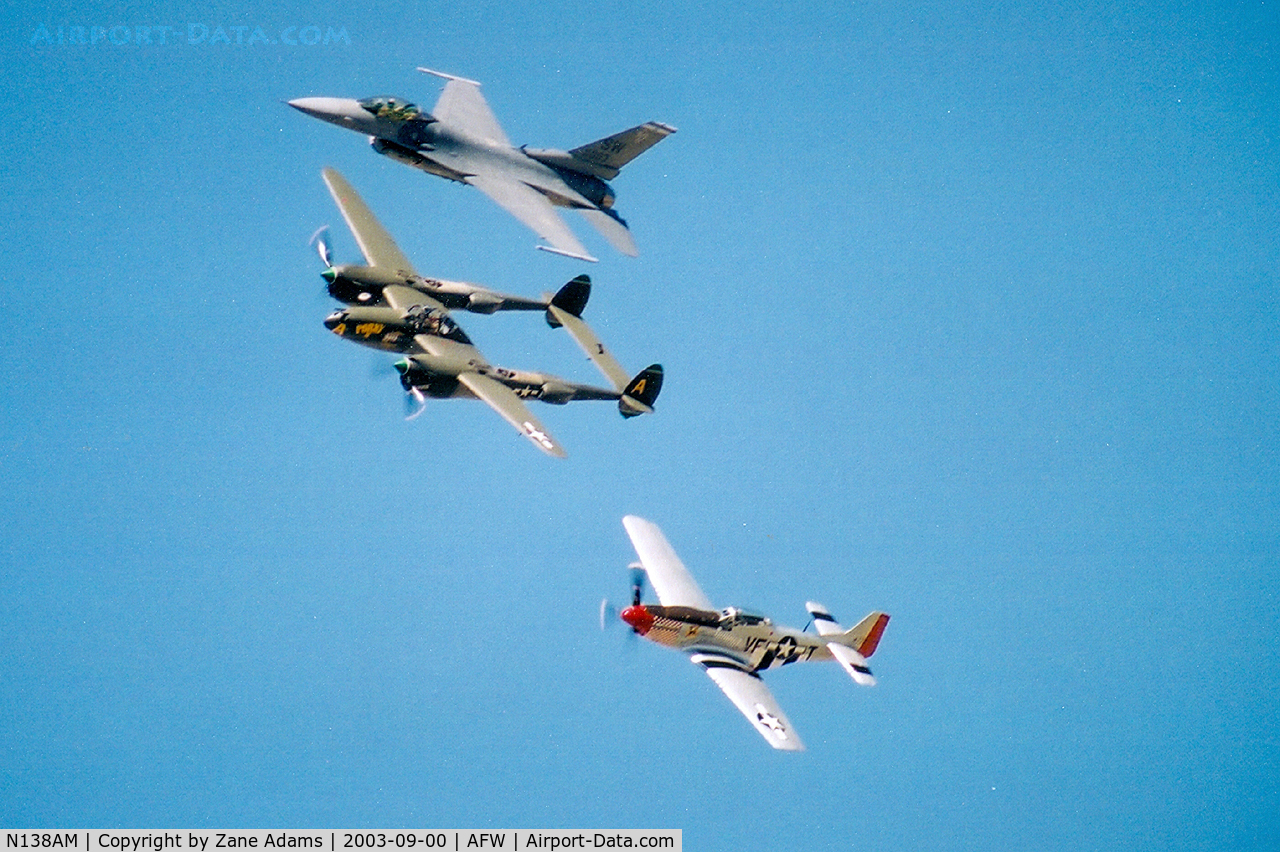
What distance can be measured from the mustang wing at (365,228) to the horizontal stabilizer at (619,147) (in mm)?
6051

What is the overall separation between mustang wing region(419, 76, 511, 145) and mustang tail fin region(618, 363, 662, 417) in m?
8.48

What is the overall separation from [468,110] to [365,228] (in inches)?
221

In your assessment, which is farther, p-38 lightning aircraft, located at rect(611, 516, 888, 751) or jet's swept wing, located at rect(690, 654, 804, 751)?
p-38 lightning aircraft, located at rect(611, 516, 888, 751)

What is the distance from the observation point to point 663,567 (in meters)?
37.7

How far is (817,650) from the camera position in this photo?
37031 millimetres

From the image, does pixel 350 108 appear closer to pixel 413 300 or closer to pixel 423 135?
pixel 423 135

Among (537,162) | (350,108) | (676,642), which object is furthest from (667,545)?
(350,108)

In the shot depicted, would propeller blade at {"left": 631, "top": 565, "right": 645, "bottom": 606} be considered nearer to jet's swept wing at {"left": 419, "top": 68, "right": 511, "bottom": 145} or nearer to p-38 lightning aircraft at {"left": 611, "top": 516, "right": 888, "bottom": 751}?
p-38 lightning aircraft at {"left": 611, "top": 516, "right": 888, "bottom": 751}

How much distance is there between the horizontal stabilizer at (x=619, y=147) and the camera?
40.4m

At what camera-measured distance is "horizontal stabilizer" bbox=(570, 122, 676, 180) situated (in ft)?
133

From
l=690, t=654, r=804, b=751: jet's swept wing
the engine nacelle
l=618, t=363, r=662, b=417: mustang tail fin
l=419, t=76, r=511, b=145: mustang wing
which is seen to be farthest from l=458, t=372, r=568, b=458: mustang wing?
l=419, t=76, r=511, b=145: mustang wing

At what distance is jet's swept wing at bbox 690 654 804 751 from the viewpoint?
3353 centimetres
